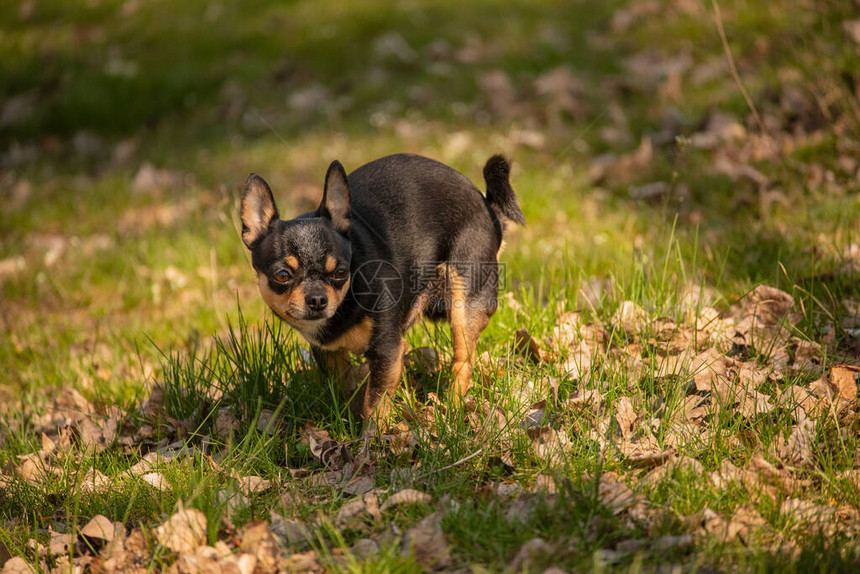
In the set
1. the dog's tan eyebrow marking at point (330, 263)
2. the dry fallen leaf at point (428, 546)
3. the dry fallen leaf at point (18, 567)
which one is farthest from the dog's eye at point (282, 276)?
the dry fallen leaf at point (18, 567)

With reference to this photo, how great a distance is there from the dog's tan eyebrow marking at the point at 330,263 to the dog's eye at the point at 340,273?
0.09 ft

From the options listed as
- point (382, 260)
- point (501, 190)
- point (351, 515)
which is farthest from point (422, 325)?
point (351, 515)

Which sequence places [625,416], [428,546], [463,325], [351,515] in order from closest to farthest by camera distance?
1. [428,546]
2. [351,515]
3. [625,416]
4. [463,325]

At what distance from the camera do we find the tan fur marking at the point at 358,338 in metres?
3.23

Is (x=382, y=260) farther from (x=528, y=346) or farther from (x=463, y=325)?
(x=528, y=346)

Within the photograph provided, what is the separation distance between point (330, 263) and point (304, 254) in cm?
11

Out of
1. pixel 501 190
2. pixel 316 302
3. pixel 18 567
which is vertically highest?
pixel 501 190

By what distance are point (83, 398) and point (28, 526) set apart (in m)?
1.33

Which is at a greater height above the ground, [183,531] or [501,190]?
[501,190]

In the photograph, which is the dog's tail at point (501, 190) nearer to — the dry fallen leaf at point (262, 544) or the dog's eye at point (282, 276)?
the dog's eye at point (282, 276)

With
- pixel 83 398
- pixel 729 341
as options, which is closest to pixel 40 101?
pixel 83 398

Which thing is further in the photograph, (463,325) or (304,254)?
(463,325)

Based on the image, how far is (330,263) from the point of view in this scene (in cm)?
310

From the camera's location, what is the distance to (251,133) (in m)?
8.02
